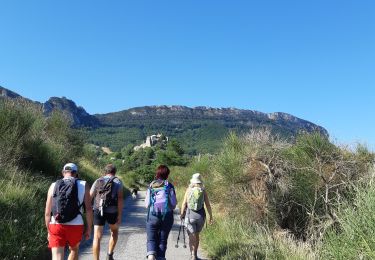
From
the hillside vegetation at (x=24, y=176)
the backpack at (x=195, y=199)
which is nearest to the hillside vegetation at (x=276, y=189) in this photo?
the backpack at (x=195, y=199)

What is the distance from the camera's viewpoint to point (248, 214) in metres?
13.5

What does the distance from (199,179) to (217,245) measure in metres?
1.77

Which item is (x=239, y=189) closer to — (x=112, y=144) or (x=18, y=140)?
(x=18, y=140)

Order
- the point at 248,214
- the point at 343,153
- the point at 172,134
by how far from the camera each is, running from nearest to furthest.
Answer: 1. the point at 248,214
2. the point at 343,153
3. the point at 172,134

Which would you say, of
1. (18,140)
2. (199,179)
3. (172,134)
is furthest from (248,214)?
(172,134)

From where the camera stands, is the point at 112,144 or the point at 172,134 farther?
the point at 172,134

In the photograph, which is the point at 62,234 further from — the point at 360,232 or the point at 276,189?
the point at 276,189

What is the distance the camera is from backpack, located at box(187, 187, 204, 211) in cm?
898

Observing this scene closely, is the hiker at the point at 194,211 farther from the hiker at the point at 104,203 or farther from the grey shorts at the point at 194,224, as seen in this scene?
the hiker at the point at 104,203

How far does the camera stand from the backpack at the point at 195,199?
8.98 meters

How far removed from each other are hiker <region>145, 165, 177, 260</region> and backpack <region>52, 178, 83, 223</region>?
1814 mm

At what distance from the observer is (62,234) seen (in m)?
6.20

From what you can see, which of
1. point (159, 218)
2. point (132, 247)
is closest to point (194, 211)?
point (159, 218)

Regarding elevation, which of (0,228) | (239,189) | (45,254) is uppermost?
(239,189)
